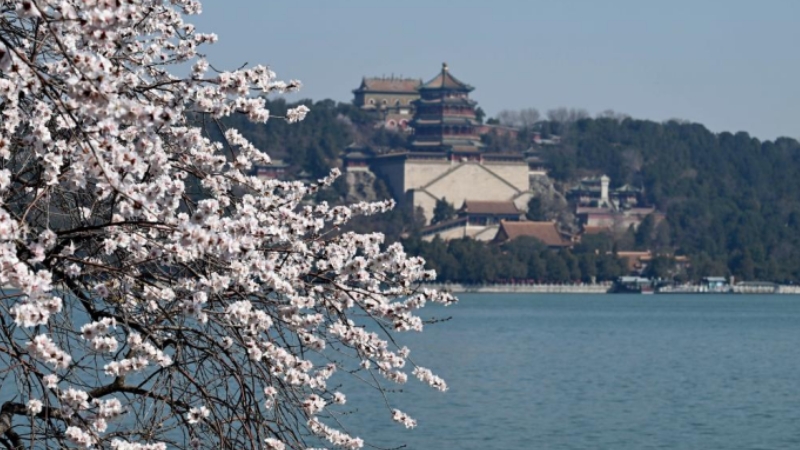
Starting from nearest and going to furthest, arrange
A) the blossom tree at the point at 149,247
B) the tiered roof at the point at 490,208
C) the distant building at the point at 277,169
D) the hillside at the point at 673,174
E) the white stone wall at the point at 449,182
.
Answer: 1. the blossom tree at the point at 149,247
2. the hillside at the point at 673,174
3. the distant building at the point at 277,169
4. the tiered roof at the point at 490,208
5. the white stone wall at the point at 449,182

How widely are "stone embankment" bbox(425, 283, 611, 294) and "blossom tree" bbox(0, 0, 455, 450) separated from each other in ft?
311

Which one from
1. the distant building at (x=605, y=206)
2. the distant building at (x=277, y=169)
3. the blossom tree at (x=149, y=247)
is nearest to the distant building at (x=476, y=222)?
the distant building at (x=605, y=206)

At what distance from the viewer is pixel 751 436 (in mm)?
24406

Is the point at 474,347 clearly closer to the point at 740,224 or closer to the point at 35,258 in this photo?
the point at 35,258

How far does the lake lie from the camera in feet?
77.8

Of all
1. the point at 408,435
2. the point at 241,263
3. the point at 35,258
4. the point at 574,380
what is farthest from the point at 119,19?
the point at 574,380

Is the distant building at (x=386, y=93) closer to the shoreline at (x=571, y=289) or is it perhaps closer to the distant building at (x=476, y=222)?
the distant building at (x=476, y=222)

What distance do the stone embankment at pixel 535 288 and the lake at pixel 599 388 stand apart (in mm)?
35320

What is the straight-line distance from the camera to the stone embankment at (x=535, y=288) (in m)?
103

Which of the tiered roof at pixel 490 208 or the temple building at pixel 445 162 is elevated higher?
the temple building at pixel 445 162

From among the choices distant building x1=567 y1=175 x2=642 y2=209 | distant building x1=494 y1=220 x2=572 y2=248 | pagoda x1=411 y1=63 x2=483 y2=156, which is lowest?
distant building x1=494 y1=220 x2=572 y2=248

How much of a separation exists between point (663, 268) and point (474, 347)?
210 ft

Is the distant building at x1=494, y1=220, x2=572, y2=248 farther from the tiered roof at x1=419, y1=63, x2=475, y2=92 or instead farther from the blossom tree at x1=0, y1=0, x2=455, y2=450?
the blossom tree at x1=0, y1=0, x2=455, y2=450

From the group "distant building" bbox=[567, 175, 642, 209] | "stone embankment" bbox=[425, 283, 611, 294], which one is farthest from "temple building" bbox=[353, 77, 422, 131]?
"stone embankment" bbox=[425, 283, 611, 294]
